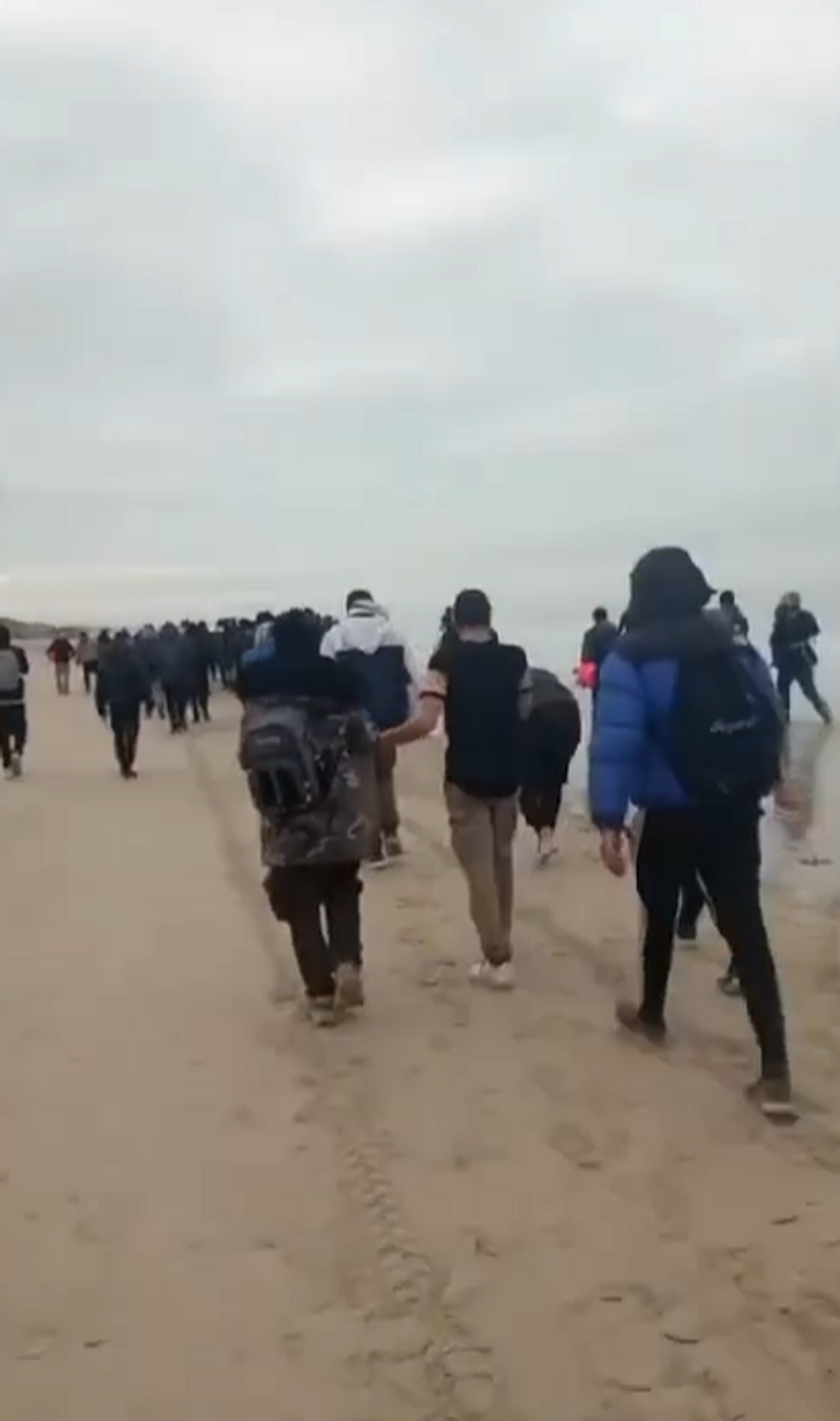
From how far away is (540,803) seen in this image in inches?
419

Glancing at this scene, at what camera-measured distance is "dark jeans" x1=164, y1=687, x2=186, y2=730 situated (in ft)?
81.7

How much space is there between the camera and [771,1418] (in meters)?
3.55

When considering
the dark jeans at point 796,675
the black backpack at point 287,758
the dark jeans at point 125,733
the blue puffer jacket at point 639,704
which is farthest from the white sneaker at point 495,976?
the dark jeans at point 796,675

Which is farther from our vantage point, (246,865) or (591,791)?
(246,865)

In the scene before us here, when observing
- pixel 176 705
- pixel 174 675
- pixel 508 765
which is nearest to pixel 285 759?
pixel 508 765

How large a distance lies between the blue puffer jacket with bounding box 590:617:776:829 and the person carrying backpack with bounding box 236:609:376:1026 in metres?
1.39

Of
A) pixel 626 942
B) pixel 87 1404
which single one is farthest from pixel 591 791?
pixel 626 942

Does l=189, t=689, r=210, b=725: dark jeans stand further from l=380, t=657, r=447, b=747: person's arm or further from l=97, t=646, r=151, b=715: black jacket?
l=380, t=657, r=447, b=747: person's arm

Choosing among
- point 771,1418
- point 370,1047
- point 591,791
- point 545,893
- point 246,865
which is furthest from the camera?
point 246,865

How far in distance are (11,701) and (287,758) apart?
1149 cm

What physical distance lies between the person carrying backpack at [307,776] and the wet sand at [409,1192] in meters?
0.52

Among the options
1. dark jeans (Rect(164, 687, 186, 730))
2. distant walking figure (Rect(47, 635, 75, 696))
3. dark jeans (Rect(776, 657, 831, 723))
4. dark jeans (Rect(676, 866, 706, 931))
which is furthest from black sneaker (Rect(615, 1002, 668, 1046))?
distant walking figure (Rect(47, 635, 75, 696))

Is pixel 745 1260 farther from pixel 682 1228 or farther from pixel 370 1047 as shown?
pixel 370 1047

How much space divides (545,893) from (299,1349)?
6.10 metres
